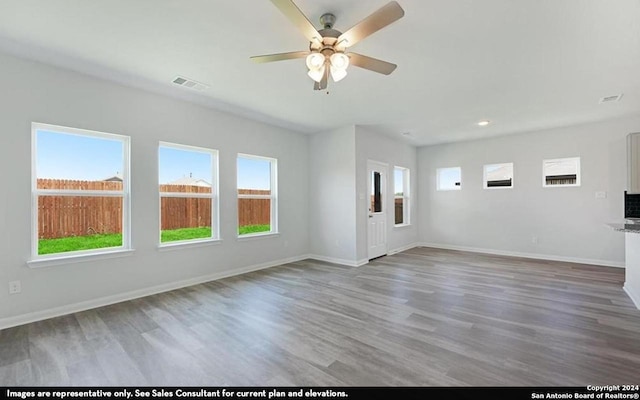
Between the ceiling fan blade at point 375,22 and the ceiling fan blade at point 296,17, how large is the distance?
0.21 meters

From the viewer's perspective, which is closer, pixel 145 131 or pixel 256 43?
pixel 256 43

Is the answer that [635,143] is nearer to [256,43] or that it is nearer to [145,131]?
[256,43]

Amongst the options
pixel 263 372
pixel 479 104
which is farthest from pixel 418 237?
pixel 263 372

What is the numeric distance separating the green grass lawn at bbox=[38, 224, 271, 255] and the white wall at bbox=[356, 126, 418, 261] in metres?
2.85

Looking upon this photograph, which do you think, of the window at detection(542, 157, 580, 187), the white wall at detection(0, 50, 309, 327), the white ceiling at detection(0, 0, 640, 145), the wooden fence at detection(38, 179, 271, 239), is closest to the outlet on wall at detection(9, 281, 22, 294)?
the white wall at detection(0, 50, 309, 327)

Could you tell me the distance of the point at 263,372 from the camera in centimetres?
198

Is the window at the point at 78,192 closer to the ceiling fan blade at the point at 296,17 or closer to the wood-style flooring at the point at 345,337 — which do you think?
the wood-style flooring at the point at 345,337

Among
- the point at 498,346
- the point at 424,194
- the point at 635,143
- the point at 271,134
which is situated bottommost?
the point at 498,346

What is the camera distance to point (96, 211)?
11.2 feet

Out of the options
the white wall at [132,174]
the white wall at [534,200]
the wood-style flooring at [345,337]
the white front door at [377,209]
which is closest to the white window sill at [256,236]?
the white wall at [132,174]

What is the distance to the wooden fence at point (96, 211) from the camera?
3078mm

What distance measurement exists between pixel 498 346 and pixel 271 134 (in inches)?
183

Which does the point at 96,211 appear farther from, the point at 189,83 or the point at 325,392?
the point at 325,392

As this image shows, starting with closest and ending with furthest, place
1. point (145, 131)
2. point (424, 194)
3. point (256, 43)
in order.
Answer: point (256, 43)
point (145, 131)
point (424, 194)
